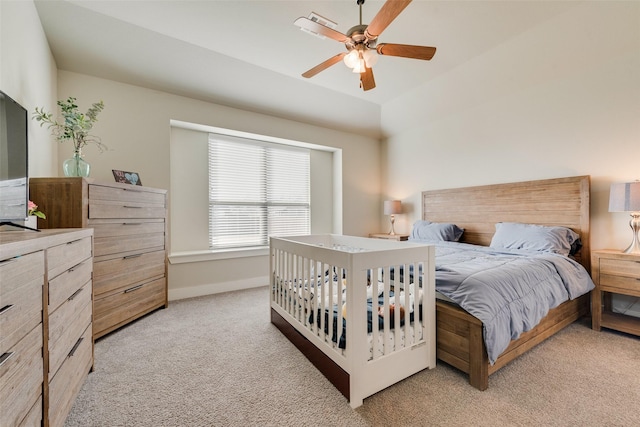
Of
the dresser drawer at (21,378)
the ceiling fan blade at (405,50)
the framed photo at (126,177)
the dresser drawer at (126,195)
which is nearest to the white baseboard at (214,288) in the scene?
the dresser drawer at (126,195)

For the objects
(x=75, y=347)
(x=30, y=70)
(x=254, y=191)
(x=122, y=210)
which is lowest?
(x=75, y=347)

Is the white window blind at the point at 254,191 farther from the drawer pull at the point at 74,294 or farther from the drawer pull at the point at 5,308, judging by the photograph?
the drawer pull at the point at 5,308

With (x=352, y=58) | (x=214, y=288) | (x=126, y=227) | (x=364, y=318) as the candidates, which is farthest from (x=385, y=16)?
(x=214, y=288)

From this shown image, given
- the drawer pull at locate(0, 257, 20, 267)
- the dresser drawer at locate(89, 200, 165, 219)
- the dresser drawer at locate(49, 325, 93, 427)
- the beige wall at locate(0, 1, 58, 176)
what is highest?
the beige wall at locate(0, 1, 58, 176)

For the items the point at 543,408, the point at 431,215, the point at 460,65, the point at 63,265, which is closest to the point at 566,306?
the point at 543,408

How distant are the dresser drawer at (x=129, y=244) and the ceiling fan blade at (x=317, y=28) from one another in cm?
221

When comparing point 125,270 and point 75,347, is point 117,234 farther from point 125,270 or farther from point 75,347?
point 75,347

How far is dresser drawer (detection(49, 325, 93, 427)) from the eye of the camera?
3.63ft

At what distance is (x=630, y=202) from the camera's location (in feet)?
6.92

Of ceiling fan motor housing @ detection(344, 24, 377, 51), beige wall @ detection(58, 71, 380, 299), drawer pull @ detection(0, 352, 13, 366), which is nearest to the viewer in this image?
drawer pull @ detection(0, 352, 13, 366)

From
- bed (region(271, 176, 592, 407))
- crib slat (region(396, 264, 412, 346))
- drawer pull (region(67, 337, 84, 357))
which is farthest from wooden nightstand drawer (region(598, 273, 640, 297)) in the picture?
drawer pull (region(67, 337, 84, 357))

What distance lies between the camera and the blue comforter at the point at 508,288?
4.93 feet

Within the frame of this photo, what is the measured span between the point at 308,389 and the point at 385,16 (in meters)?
2.28

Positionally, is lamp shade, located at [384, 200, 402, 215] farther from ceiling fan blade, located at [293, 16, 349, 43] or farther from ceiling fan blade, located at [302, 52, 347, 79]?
ceiling fan blade, located at [293, 16, 349, 43]
